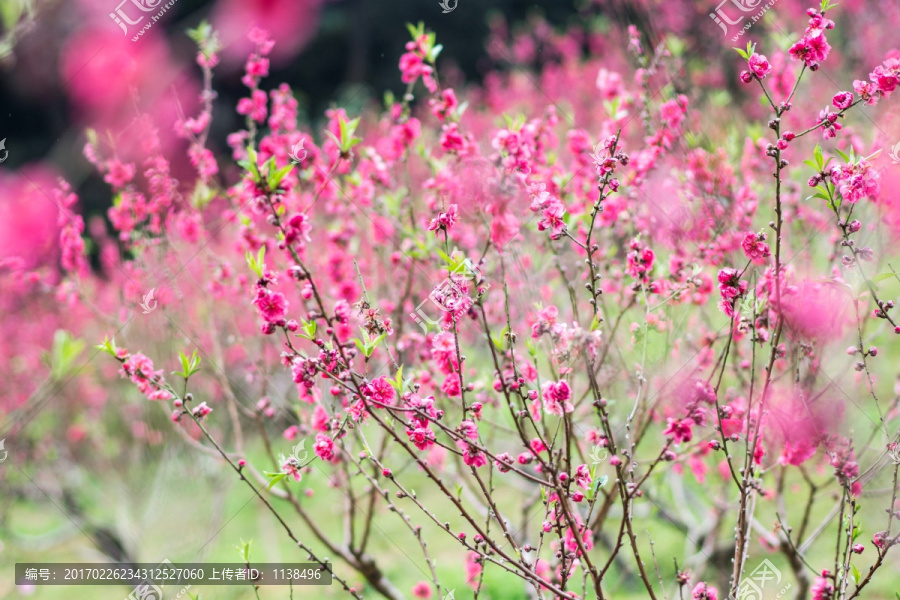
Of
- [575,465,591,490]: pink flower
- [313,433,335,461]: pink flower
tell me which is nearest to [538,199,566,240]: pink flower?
[575,465,591,490]: pink flower

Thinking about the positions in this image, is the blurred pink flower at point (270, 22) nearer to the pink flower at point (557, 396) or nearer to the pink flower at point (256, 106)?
the pink flower at point (256, 106)

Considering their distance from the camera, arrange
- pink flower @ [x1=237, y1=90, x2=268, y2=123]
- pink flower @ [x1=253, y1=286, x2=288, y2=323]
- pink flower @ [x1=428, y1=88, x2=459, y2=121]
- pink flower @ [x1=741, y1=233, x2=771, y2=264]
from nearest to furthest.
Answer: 1. pink flower @ [x1=253, y1=286, x2=288, y2=323]
2. pink flower @ [x1=741, y1=233, x2=771, y2=264]
3. pink flower @ [x1=428, y1=88, x2=459, y2=121]
4. pink flower @ [x1=237, y1=90, x2=268, y2=123]

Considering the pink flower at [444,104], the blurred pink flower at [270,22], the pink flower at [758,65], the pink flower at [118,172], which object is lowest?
the pink flower at [758,65]

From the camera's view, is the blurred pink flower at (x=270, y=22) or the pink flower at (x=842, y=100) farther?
the blurred pink flower at (x=270, y=22)

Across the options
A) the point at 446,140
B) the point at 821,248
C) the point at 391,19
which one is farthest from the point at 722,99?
the point at 391,19

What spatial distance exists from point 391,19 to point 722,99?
10722mm

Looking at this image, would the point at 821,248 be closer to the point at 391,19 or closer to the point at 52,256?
the point at 52,256

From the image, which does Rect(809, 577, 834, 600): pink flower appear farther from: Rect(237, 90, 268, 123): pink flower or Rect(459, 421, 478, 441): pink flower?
Rect(237, 90, 268, 123): pink flower

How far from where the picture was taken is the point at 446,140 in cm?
252

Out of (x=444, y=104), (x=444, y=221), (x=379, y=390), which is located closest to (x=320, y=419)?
(x=379, y=390)
